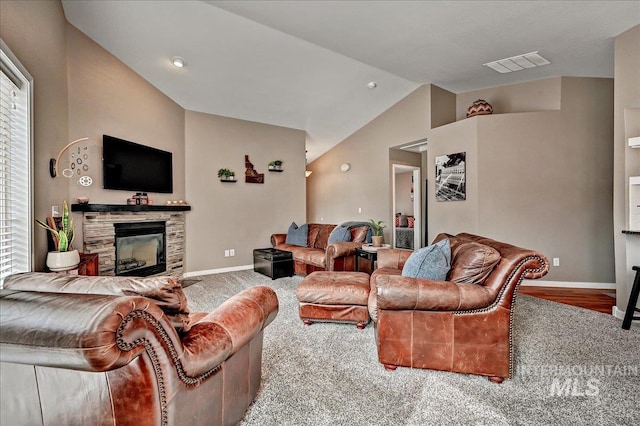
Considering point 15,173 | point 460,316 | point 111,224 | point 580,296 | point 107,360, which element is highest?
point 15,173

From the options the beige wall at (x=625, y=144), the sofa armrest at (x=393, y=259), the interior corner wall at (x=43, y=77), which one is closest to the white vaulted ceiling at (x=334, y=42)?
the beige wall at (x=625, y=144)

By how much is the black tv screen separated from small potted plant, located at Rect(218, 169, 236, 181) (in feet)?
2.72

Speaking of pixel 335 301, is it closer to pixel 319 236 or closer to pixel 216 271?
pixel 319 236

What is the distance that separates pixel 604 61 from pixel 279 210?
17.4 feet

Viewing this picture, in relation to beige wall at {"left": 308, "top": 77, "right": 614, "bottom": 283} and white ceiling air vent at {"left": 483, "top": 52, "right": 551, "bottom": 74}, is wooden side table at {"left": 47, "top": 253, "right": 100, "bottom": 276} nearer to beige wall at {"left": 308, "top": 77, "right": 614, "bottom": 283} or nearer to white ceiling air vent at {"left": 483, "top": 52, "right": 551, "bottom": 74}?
beige wall at {"left": 308, "top": 77, "right": 614, "bottom": 283}

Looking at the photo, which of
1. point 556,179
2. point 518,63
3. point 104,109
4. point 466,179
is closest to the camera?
point 104,109

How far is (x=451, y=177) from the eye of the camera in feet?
15.0

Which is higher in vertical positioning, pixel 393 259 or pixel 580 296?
pixel 393 259

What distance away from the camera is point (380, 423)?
1473mm

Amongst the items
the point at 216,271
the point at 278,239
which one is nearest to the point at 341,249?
the point at 278,239

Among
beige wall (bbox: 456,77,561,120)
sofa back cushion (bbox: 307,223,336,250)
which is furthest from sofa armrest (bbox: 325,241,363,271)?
beige wall (bbox: 456,77,561,120)

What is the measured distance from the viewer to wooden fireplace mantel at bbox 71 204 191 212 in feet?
10.5

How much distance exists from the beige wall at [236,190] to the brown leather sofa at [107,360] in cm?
396

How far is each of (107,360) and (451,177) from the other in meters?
4.74
